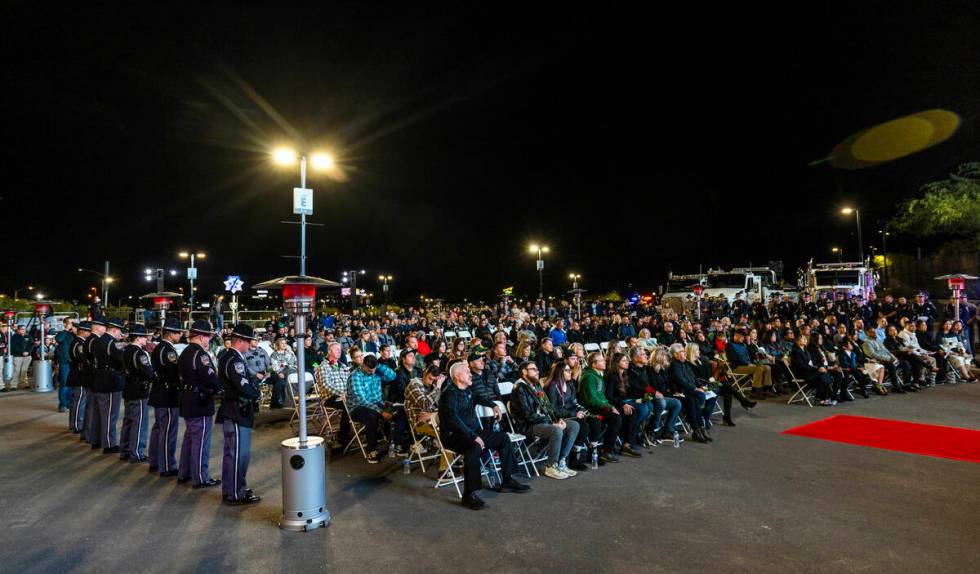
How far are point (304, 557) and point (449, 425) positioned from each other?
1923mm

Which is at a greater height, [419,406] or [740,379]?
[419,406]

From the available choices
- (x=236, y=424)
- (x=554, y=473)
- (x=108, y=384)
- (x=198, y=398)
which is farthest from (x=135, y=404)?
(x=554, y=473)

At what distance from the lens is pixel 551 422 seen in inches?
263

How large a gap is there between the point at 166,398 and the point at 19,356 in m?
12.8

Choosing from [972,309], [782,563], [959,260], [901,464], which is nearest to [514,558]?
[782,563]

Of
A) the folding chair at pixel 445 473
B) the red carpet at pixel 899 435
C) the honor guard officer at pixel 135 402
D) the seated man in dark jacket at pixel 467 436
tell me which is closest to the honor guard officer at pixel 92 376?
the honor guard officer at pixel 135 402

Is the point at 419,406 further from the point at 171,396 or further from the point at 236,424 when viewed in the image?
the point at 171,396

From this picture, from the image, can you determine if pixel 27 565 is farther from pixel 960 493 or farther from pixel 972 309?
pixel 972 309

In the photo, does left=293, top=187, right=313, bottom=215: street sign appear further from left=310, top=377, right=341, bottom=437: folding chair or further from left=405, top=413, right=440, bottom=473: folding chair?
left=405, top=413, right=440, bottom=473: folding chair

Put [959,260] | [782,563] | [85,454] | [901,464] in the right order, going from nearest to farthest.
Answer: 1. [782,563]
2. [901,464]
3. [85,454]
4. [959,260]

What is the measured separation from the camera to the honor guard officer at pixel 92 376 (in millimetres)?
7688

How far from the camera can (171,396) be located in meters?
6.38

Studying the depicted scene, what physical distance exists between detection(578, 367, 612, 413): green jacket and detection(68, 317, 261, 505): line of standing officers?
13.7ft

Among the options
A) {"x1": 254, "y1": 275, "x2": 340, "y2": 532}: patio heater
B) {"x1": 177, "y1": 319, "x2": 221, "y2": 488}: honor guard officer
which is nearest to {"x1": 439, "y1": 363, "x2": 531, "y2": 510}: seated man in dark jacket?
{"x1": 254, "y1": 275, "x2": 340, "y2": 532}: patio heater
